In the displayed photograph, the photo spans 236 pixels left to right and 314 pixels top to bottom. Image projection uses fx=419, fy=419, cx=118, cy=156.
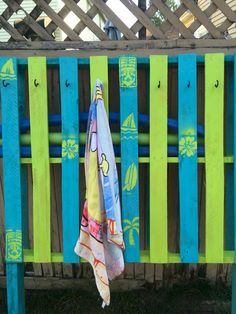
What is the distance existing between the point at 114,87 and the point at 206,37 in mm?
689

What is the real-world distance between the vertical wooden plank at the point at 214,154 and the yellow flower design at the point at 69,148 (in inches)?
28.5

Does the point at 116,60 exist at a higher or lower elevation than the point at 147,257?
higher

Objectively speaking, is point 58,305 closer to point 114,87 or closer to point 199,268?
point 199,268

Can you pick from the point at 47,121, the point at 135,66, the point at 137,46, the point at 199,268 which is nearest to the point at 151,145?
the point at 135,66

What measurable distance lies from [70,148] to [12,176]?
0.37 m

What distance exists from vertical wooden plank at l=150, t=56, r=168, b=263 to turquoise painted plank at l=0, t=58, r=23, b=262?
29.4 inches

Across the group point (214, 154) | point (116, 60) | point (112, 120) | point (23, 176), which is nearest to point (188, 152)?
point (214, 154)

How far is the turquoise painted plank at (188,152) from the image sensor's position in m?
2.25

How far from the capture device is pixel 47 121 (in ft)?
7.62

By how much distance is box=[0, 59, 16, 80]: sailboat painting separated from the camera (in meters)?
2.27

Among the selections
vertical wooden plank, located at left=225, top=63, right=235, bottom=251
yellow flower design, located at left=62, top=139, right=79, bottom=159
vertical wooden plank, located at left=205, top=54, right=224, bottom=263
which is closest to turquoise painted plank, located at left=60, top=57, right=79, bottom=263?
yellow flower design, located at left=62, top=139, right=79, bottom=159

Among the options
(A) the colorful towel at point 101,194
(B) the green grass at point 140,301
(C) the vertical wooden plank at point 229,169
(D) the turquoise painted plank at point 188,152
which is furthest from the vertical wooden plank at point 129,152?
(B) the green grass at point 140,301

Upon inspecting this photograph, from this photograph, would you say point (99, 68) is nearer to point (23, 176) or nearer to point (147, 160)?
point (147, 160)

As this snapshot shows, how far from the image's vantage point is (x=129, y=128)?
2287 millimetres
